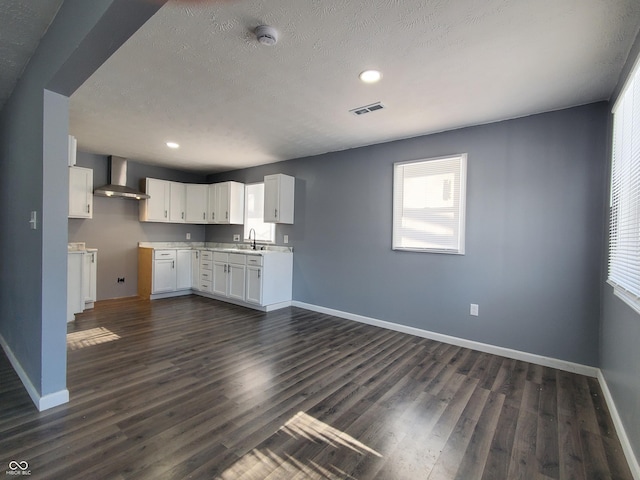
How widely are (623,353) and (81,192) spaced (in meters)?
6.38

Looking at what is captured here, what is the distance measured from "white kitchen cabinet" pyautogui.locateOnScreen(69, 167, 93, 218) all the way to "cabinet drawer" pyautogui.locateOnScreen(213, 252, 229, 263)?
198 cm

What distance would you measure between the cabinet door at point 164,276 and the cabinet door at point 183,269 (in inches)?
2.9

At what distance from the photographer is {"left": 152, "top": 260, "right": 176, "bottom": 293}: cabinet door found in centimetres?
536

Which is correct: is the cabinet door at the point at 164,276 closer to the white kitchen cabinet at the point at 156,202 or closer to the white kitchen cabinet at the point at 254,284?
the white kitchen cabinet at the point at 156,202

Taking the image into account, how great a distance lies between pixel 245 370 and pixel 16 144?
2757 millimetres

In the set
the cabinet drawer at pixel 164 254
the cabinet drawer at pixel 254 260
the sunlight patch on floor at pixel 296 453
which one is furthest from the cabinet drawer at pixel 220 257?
the sunlight patch on floor at pixel 296 453

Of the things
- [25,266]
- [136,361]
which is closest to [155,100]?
[25,266]

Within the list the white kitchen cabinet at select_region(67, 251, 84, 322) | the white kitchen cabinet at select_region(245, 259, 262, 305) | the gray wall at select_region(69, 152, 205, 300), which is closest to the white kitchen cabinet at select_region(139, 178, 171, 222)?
the gray wall at select_region(69, 152, 205, 300)

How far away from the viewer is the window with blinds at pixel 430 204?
3.46 meters

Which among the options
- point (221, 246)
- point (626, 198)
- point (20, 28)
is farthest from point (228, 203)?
point (626, 198)

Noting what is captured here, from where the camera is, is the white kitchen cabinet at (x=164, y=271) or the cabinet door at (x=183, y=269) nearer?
the white kitchen cabinet at (x=164, y=271)

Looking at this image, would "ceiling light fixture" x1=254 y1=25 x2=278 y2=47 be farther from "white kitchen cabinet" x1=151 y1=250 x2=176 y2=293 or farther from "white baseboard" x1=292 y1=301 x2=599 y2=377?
"white kitchen cabinet" x1=151 y1=250 x2=176 y2=293

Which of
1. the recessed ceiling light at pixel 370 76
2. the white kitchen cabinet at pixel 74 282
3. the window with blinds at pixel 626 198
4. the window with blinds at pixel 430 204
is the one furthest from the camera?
the white kitchen cabinet at pixel 74 282

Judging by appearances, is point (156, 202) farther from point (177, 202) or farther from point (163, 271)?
point (163, 271)
